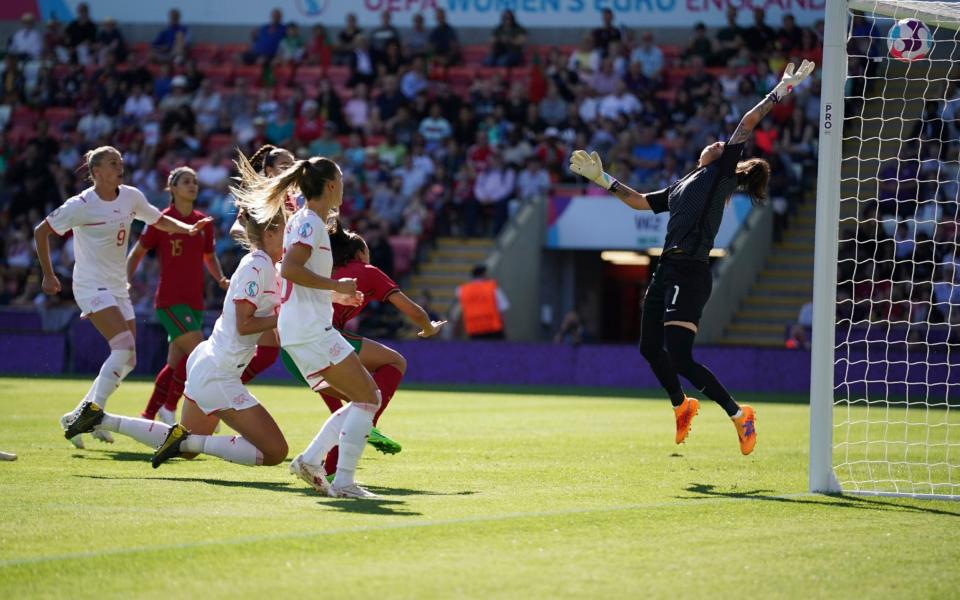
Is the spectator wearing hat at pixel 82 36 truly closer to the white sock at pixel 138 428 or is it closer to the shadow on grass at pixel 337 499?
the white sock at pixel 138 428

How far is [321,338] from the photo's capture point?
7.84m

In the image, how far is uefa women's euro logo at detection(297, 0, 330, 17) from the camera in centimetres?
3183

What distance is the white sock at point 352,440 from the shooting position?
7.91 m

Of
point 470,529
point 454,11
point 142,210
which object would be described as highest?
point 454,11

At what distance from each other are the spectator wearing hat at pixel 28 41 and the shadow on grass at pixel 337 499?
25211mm

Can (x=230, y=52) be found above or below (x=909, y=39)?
above

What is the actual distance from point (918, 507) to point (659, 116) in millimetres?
18825

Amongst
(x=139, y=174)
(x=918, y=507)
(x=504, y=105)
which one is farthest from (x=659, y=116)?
(x=918, y=507)

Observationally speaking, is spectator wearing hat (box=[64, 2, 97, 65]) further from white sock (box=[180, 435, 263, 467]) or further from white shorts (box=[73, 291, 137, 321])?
white sock (box=[180, 435, 263, 467])

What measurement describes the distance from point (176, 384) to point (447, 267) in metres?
14.7

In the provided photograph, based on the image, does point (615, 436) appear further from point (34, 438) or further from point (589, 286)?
point (589, 286)

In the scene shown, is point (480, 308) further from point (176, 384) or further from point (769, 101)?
point (769, 101)

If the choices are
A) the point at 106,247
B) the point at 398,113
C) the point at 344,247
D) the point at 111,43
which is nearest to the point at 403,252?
the point at 398,113

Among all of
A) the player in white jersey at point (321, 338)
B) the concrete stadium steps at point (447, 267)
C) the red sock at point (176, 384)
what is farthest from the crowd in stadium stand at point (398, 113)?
the player in white jersey at point (321, 338)
